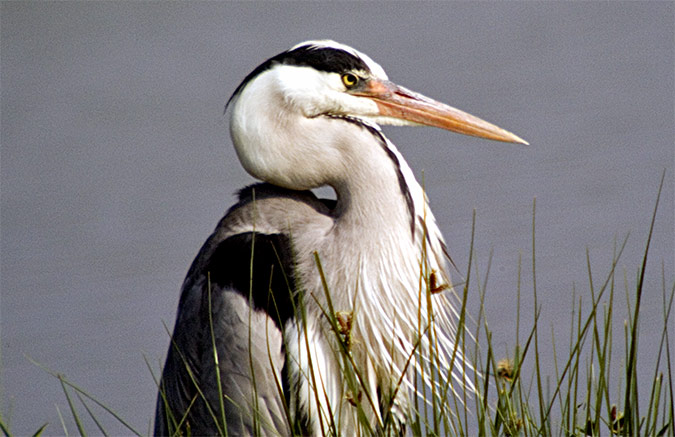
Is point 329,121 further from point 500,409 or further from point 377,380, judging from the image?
point 500,409

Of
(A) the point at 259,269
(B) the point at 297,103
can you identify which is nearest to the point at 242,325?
(A) the point at 259,269

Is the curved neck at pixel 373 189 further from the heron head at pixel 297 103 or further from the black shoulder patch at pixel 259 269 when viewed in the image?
the black shoulder patch at pixel 259 269

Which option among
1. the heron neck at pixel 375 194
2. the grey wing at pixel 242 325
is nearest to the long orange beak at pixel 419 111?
the heron neck at pixel 375 194

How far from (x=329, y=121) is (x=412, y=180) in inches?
10.3

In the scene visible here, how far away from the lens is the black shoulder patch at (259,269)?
1948mm

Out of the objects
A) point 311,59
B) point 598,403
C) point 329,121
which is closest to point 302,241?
point 329,121

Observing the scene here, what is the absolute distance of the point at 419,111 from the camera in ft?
7.02

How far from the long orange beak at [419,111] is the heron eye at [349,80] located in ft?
0.09

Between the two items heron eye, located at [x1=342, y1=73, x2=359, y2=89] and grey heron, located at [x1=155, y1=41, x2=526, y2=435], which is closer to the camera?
grey heron, located at [x1=155, y1=41, x2=526, y2=435]

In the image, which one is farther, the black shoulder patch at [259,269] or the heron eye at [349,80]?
the heron eye at [349,80]

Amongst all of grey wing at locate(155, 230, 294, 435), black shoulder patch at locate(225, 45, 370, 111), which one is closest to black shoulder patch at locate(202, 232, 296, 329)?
grey wing at locate(155, 230, 294, 435)

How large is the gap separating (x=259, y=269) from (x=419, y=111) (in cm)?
59

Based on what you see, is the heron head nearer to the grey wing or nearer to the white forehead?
the white forehead

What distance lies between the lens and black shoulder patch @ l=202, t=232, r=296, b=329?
195 centimetres
